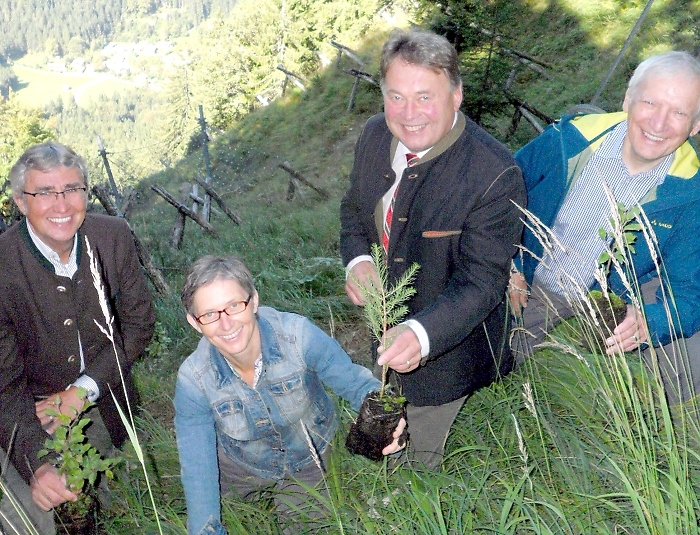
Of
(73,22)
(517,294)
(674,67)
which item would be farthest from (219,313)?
(73,22)

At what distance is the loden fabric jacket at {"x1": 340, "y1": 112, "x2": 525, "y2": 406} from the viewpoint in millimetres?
2180

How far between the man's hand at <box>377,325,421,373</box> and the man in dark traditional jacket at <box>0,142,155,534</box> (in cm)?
128

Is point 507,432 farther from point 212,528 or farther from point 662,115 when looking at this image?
point 662,115

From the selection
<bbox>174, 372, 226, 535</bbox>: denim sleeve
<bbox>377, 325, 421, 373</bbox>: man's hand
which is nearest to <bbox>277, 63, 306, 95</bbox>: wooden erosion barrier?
<bbox>174, 372, 226, 535</bbox>: denim sleeve

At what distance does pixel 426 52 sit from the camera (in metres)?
2.15

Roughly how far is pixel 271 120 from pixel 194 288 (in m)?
24.4

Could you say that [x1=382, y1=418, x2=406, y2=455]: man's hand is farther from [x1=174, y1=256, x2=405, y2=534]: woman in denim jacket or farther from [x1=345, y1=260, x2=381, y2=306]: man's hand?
[x1=345, y1=260, x2=381, y2=306]: man's hand

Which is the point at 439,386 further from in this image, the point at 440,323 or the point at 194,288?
the point at 194,288

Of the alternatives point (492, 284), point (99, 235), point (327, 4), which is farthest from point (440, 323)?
point (327, 4)

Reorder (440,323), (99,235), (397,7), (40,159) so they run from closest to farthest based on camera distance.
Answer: (440,323), (40,159), (99,235), (397,7)

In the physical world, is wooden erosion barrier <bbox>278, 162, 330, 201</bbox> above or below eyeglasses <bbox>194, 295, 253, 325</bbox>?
below

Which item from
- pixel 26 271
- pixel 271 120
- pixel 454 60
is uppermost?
pixel 454 60

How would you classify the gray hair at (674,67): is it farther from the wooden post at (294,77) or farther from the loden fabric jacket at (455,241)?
the wooden post at (294,77)

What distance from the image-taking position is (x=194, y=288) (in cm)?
215
